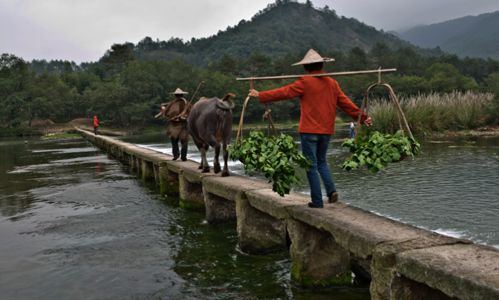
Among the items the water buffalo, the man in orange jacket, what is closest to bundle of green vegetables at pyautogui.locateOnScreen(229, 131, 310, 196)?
the man in orange jacket

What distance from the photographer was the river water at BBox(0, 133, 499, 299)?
6.28m

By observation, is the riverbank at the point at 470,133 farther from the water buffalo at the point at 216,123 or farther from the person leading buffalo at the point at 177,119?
the water buffalo at the point at 216,123

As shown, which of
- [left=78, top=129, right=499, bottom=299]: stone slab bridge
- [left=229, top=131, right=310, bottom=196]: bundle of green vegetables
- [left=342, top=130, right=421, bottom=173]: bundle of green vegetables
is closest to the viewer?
[left=78, top=129, right=499, bottom=299]: stone slab bridge

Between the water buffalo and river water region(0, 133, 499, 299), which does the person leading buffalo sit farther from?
the water buffalo

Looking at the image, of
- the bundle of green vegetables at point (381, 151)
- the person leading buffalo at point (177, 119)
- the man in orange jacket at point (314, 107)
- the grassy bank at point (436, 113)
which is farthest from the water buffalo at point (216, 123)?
the grassy bank at point (436, 113)

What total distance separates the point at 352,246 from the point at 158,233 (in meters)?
5.09

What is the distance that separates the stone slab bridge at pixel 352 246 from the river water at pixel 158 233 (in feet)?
0.98

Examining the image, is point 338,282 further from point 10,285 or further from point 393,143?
point 10,285

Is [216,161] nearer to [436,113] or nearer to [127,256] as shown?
[127,256]

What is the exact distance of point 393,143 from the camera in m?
5.57

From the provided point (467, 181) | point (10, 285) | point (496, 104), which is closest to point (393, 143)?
point (10, 285)

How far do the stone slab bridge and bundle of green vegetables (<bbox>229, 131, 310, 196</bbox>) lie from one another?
43cm

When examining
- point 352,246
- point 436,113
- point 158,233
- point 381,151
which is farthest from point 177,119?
point 436,113

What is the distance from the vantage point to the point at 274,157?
19.7 ft
